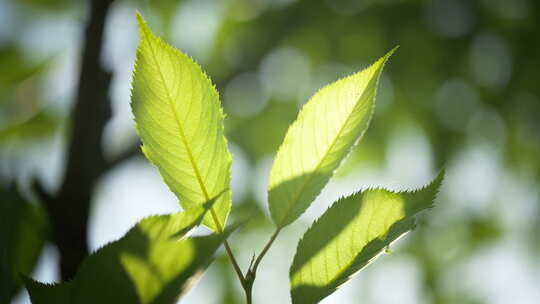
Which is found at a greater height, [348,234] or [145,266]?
[145,266]

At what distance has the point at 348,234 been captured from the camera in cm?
46

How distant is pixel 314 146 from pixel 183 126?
12cm

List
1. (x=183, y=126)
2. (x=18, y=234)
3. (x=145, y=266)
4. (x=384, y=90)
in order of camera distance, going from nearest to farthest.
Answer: (x=145, y=266), (x=183, y=126), (x=18, y=234), (x=384, y=90)

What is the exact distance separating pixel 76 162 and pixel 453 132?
5.95 feet

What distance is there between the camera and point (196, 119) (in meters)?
0.46

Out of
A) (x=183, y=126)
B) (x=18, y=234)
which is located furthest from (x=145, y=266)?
(x=18, y=234)

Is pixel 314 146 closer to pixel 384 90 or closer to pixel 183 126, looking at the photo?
pixel 183 126

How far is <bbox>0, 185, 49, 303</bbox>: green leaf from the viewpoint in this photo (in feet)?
1.94

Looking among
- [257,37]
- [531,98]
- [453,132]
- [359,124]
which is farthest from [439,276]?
[359,124]

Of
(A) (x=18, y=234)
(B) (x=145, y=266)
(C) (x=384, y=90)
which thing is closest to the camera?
(B) (x=145, y=266)

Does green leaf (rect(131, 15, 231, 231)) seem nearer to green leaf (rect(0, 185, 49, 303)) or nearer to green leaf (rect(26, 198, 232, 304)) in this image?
green leaf (rect(26, 198, 232, 304))

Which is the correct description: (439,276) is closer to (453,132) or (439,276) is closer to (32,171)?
(453,132)

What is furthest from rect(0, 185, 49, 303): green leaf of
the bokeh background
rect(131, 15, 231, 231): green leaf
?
the bokeh background

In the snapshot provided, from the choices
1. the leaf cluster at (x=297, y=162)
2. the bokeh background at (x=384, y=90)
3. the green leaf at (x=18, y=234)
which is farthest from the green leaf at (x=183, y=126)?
the bokeh background at (x=384, y=90)
